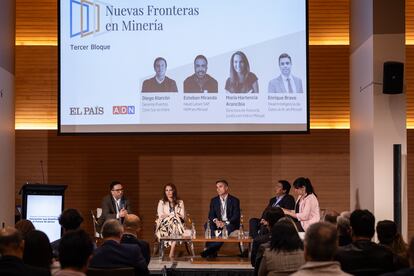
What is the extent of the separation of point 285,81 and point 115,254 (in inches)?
211

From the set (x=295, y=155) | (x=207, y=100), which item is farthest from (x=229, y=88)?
(x=295, y=155)

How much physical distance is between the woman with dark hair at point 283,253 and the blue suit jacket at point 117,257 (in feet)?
3.01

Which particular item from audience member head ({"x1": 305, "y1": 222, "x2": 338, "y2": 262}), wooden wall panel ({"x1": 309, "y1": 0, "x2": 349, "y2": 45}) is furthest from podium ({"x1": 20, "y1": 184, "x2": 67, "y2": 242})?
audience member head ({"x1": 305, "y1": 222, "x2": 338, "y2": 262})

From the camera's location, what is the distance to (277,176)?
11.2 m

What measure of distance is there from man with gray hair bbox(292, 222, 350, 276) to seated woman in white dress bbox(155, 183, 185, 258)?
21.2 ft

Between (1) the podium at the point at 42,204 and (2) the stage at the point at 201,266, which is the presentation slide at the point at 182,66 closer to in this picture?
(1) the podium at the point at 42,204

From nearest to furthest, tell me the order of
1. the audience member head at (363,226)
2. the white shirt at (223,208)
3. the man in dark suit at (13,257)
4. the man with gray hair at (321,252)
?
the man with gray hair at (321,252)
the man in dark suit at (13,257)
the audience member head at (363,226)
the white shirt at (223,208)

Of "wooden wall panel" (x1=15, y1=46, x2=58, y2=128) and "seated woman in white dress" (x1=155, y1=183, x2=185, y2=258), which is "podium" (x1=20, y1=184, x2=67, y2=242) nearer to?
"seated woman in white dress" (x1=155, y1=183, x2=185, y2=258)

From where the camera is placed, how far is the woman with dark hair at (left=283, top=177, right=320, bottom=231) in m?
9.48

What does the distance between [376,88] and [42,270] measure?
5.89 m

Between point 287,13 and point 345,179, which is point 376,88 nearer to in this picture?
point 287,13

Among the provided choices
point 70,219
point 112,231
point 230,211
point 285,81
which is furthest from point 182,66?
point 112,231

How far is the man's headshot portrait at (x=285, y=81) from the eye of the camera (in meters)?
10.0

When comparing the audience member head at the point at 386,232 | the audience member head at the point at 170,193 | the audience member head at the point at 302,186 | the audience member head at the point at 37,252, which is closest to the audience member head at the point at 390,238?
the audience member head at the point at 386,232
